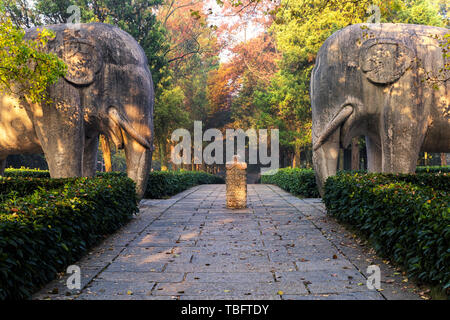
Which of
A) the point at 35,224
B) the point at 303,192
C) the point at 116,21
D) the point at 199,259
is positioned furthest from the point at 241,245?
the point at 116,21

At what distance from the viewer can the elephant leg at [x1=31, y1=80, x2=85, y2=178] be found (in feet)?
26.6

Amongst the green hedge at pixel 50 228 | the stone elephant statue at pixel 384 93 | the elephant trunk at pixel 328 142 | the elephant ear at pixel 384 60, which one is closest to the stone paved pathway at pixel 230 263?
the green hedge at pixel 50 228

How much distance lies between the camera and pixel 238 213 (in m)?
9.49

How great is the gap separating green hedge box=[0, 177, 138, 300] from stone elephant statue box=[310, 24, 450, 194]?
4.49 metres

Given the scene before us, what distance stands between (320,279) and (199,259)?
65.2 inches

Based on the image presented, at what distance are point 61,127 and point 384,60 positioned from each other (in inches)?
265

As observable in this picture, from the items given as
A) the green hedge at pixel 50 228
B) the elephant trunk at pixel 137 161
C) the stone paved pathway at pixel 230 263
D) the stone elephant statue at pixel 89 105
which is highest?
the stone elephant statue at pixel 89 105

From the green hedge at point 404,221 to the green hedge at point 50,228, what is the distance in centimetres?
373

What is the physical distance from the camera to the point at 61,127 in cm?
811

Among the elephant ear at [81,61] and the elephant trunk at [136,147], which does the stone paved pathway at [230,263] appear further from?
the elephant ear at [81,61]

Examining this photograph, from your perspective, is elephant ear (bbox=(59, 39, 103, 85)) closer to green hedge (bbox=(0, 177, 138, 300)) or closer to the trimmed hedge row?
green hedge (bbox=(0, 177, 138, 300))

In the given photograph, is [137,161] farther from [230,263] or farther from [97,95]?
[230,263]

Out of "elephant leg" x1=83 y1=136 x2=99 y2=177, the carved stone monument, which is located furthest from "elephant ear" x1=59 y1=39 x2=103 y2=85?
the carved stone monument

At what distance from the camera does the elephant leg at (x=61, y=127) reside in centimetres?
812
